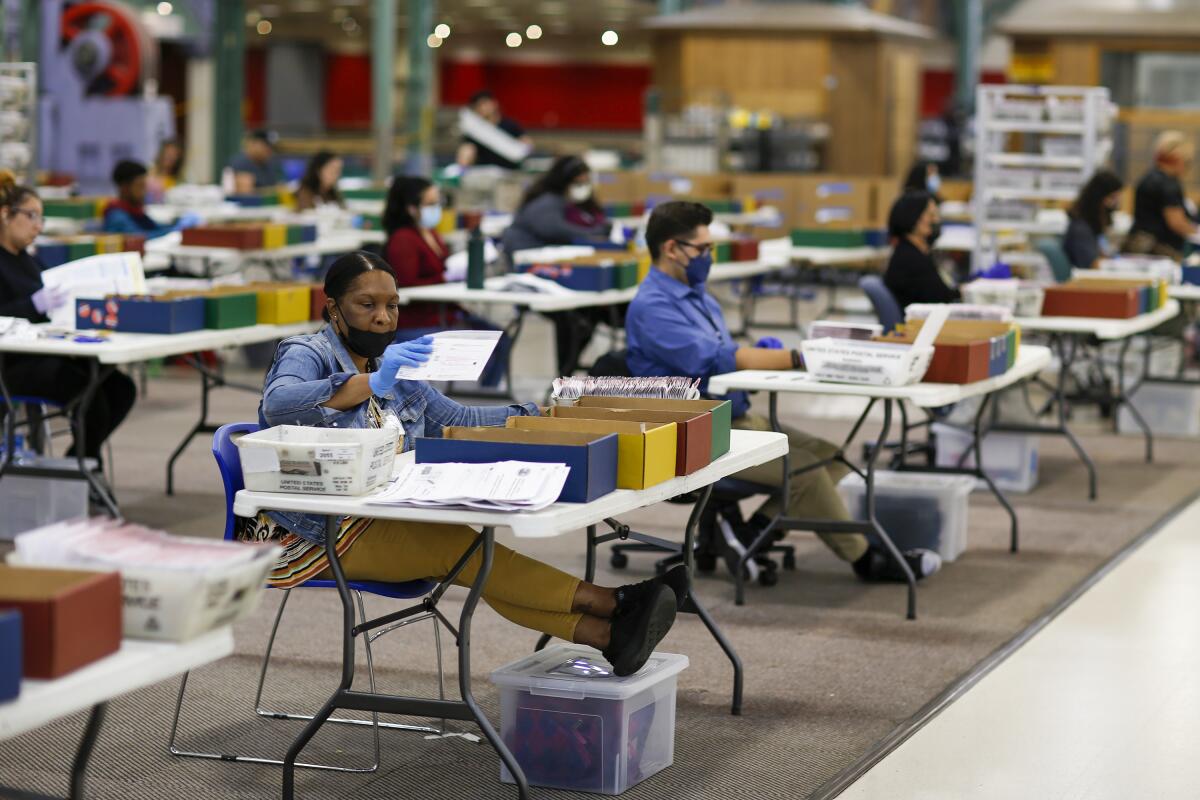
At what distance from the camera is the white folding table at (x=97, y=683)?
229cm

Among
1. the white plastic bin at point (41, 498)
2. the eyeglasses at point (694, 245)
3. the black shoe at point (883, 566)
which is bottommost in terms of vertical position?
the black shoe at point (883, 566)

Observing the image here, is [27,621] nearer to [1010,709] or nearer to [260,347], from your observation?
[1010,709]

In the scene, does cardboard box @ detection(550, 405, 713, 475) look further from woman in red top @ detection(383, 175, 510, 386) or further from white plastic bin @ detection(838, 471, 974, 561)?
woman in red top @ detection(383, 175, 510, 386)

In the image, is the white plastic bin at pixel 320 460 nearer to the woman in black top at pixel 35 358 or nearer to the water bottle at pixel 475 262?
the woman in black top at pixel 35 358

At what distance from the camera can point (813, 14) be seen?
19.2m

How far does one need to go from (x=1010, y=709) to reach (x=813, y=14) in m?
15.5

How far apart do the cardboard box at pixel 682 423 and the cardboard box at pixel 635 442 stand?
0.09 ft

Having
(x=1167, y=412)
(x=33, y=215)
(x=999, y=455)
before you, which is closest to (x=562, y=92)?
(x=1167, y=412)

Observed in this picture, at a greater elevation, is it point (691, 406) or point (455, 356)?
point (455, 356)

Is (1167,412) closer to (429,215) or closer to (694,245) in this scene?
(429,215)

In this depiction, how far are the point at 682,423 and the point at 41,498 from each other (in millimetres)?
3255

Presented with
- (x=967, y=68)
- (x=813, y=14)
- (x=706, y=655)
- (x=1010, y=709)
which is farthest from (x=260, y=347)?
(x=967, y=68)

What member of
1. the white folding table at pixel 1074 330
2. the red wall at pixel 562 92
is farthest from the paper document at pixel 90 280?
the red wall at pixel 562 92

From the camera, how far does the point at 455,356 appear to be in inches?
143
